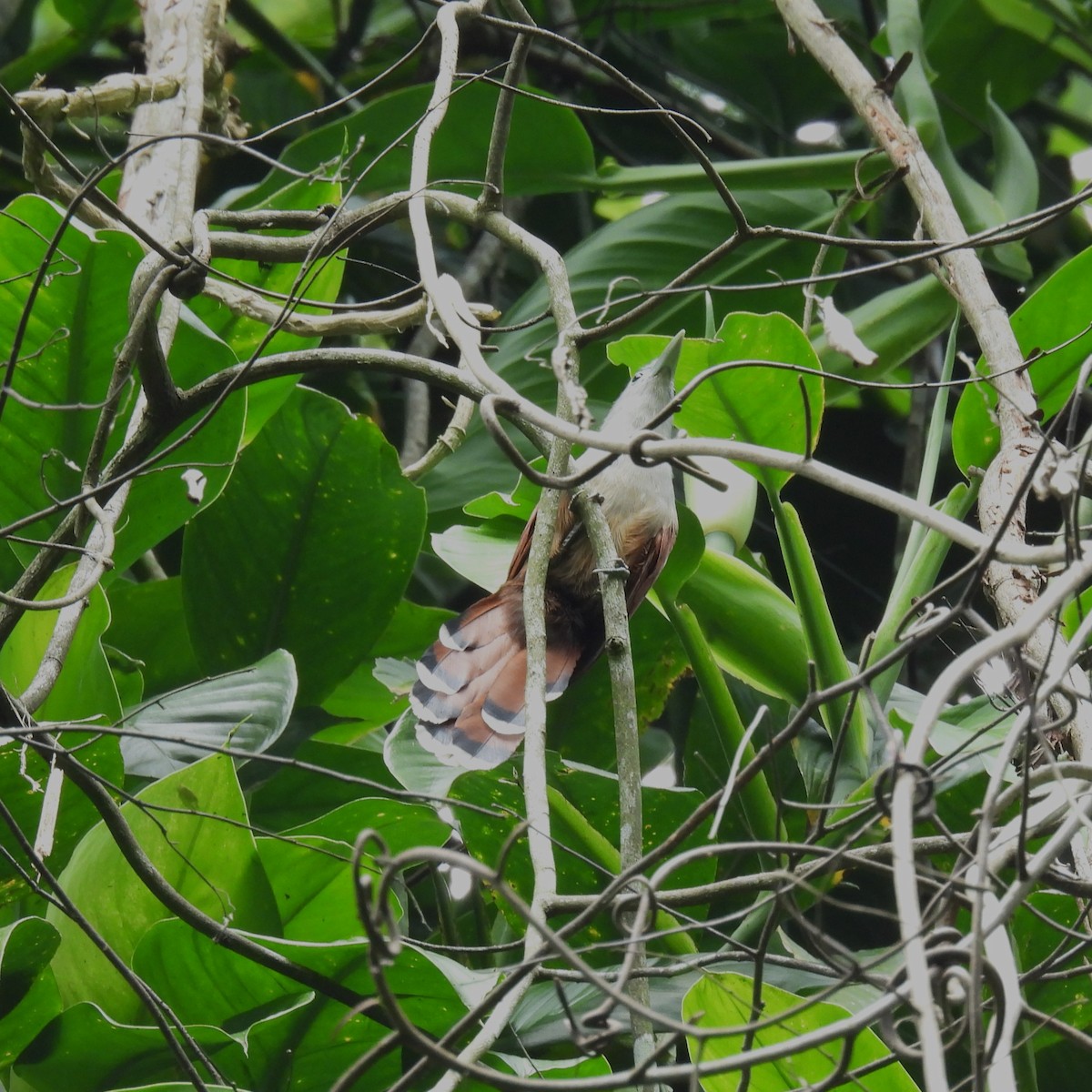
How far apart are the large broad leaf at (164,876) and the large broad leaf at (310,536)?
533mm

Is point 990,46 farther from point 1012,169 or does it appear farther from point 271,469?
point 271,469

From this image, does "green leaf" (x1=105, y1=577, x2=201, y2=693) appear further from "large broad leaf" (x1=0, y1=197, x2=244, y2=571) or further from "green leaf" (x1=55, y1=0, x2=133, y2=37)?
"green leaf" (x1=55, y1=0, x2=133, y2=37)

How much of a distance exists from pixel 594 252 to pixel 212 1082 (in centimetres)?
189

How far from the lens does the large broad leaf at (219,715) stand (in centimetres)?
164

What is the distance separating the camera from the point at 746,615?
1773 mm

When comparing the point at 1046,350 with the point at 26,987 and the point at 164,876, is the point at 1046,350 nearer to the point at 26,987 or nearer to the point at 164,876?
the point at 164,876

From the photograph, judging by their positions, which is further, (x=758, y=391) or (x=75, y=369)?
(x=75, y=369)

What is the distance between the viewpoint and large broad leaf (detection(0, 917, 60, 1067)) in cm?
131

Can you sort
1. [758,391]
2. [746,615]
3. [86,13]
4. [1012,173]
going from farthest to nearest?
[86,13] < [1012,173] < [746,615] < [758,391]

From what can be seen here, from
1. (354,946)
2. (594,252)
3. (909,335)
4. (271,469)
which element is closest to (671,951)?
(354,946)

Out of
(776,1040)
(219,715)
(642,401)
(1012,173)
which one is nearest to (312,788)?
(219,715)

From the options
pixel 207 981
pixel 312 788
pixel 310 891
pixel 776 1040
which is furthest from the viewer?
pixel 312 788

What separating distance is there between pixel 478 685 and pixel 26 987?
2.71 ft

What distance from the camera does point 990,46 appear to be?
312cm
